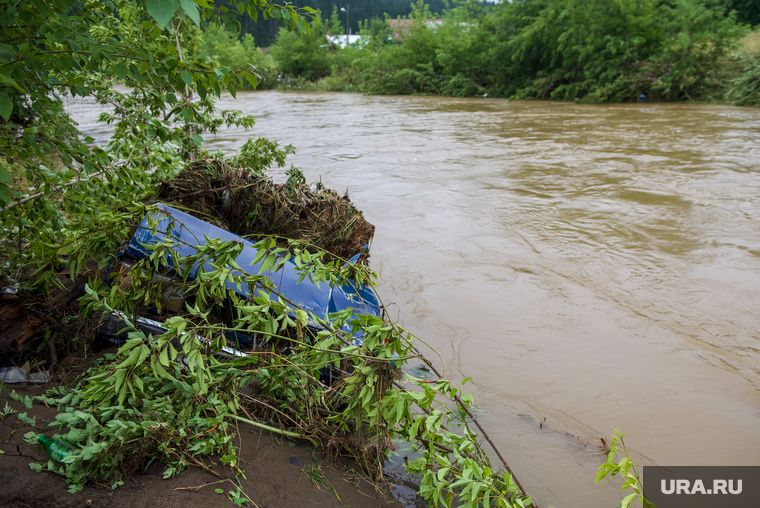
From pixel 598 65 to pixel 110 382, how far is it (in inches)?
819

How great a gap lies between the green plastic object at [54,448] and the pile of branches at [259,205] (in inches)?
63.4

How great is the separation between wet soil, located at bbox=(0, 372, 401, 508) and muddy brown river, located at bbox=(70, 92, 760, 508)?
1018mm

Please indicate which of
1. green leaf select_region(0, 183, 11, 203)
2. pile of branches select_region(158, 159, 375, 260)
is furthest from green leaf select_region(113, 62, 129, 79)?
pile of branches select_region(158, 159, 375, 260)

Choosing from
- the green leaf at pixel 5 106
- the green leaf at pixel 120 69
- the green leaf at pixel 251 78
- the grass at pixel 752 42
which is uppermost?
the grass at pixel 752 42

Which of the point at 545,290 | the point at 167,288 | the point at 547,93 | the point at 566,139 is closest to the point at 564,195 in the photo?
the point at 545,290

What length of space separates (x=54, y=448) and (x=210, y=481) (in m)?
0.52

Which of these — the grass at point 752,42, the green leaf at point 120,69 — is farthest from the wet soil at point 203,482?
the grass at point 752,42

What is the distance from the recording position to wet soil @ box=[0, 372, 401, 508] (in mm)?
1487

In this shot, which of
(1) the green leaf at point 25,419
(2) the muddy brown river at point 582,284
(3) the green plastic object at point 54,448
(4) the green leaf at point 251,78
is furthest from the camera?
(2) the muddy brown river at point 582,284

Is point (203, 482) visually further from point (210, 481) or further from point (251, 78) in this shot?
point (251, 78)

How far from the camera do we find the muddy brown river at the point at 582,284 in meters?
2.71

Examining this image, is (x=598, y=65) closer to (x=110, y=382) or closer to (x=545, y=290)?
(x=545, y=290)

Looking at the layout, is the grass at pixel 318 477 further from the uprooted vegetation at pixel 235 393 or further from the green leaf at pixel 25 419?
the green leaf at pixel 25 419

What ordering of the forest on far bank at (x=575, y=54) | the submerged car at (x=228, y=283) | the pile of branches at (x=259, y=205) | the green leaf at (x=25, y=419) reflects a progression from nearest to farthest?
the green leaf at (x=25, y=419), the submerged car at (x=228, y=283), the pile of branches at (x=259, y=205), the forest on far bank at (x=575, y=54)
